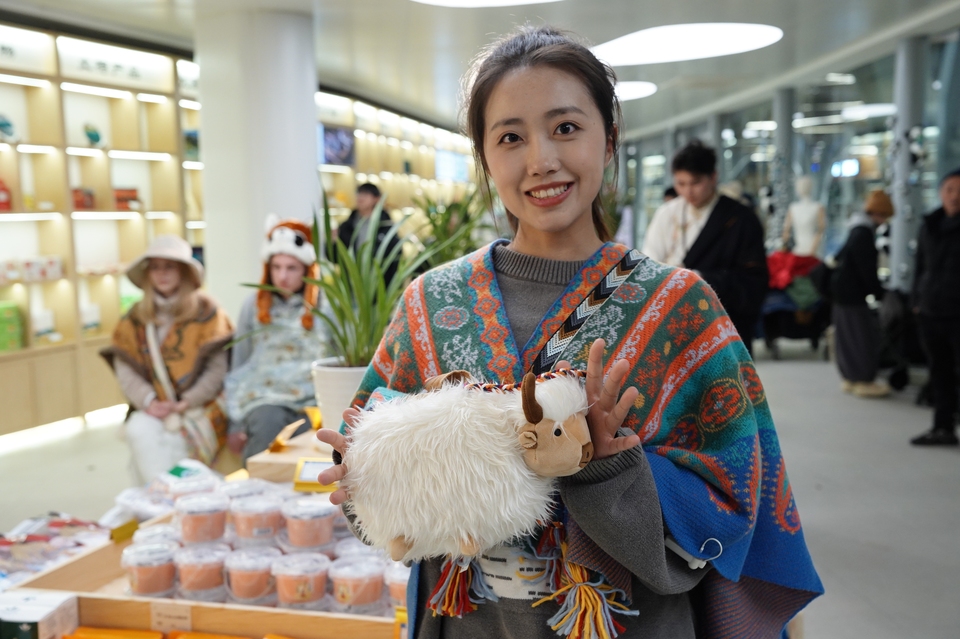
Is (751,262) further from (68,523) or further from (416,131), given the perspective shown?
(416,131)

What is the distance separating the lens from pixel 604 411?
34.6 inches

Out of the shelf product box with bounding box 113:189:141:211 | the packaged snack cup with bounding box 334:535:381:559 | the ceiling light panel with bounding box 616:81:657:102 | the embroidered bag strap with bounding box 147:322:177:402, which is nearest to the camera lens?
the packaged snack cup with bounding box 334:535:381:559

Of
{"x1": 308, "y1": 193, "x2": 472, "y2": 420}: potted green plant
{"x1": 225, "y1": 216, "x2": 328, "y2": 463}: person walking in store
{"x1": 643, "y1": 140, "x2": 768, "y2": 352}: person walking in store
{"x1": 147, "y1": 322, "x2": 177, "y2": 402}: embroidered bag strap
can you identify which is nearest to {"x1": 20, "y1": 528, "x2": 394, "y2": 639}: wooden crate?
{"x1": 308, "y1": 193, "x2": 472, "y2": 420}: potted green plant

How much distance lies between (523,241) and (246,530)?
126 cm

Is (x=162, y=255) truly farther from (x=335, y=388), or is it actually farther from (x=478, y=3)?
(x=478, y=3)

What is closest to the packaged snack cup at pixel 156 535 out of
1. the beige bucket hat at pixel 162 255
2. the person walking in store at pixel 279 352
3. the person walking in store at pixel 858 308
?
the person walking in store at pixel 279 352

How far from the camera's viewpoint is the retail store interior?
73.9 inches

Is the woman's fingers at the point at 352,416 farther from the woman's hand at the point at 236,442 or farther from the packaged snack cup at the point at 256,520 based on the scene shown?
the woman's hand at the point at 236,442

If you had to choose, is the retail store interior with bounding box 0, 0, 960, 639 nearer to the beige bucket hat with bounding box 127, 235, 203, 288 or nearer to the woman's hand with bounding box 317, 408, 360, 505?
the beige bucket hat with bounding box 127, 235, 203, 288

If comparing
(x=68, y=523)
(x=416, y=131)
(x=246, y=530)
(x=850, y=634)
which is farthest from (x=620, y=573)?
(x=416, y=131)

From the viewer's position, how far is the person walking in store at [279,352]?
11.5 ft

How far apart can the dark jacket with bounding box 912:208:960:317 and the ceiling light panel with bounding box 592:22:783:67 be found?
9.95ft

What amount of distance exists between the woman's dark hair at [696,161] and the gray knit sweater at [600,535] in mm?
2635

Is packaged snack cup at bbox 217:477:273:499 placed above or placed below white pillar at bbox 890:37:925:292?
below
